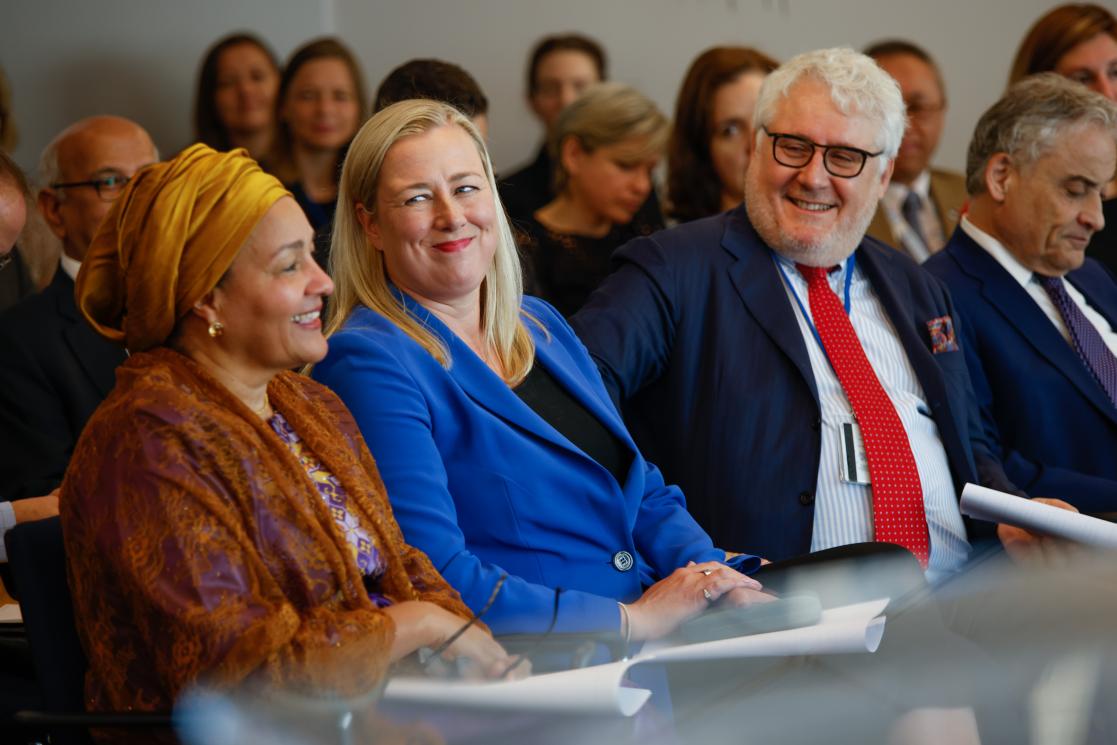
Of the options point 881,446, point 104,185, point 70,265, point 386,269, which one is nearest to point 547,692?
point 386,269

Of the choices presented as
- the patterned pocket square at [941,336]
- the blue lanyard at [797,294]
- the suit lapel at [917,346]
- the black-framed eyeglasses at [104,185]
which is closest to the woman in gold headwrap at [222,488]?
the blue lanyard at [797,294]

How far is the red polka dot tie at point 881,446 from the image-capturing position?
107 inches

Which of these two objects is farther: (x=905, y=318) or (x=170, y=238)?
(x=905, y=318)

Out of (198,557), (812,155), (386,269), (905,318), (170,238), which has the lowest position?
(905,318)

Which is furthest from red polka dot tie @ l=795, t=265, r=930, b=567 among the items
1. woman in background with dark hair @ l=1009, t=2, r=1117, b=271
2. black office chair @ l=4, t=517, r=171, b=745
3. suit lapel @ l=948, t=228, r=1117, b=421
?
woman in background with dark hair @ l=1009, t=2, r=1117, b=271

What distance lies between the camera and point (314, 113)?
15.3 feet

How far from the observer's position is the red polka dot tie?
2713mm

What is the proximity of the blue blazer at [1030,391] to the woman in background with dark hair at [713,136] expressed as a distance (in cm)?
109

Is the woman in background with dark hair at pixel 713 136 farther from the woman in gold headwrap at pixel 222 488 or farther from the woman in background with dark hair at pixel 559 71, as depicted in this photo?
the woman in gold headwrap at pixel 222 488

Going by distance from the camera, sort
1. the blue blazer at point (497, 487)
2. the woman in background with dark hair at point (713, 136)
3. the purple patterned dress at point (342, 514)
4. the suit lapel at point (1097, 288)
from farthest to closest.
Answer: the woman in background with dark hair at point (713, 136) < the suit lapel at point (1097, 288) < the blue blazer at point (497, 487) < the purple patterned dress at point (342, 514)

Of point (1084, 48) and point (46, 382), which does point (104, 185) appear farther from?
point (1084, 48)

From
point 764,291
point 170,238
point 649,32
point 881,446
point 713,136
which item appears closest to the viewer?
point 170,238

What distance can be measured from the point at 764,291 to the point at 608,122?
5.34 ft

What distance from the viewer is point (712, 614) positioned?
2.17 metres
